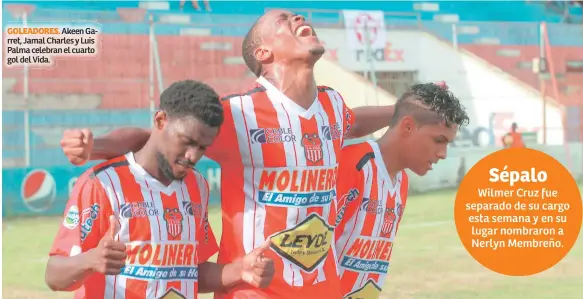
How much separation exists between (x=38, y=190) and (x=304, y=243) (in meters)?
10.8

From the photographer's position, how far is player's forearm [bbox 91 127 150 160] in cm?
298

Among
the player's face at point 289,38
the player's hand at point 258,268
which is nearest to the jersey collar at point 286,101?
the player's face at point 289,38

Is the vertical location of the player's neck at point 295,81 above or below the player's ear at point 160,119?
above

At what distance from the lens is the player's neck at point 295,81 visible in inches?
125

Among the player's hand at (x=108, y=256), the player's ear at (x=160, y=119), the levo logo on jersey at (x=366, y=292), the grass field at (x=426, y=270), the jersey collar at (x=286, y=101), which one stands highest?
the jersey collar at (x=286, y=101)

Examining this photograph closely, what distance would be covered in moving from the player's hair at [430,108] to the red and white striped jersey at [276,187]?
2.42ft

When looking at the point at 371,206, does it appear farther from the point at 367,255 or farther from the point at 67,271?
the point at 67,271

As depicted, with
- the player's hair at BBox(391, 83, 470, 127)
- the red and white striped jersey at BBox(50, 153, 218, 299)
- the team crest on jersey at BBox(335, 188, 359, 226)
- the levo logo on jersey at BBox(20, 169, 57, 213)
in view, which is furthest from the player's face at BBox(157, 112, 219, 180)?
the levo logo on jersey at BBox(20, 169, 57, 213)

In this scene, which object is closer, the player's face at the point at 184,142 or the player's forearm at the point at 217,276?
the player's face at the point at 184,142

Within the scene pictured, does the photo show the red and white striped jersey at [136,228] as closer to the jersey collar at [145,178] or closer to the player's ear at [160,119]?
the jersey collar at [145,178]

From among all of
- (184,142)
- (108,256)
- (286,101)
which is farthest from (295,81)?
(108,256)

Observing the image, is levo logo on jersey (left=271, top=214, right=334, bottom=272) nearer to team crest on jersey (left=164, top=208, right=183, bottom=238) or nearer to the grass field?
team crest on jersey (left=164, top=208, right=183, bottom=238)

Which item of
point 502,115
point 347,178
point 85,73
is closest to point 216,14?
point 85,73

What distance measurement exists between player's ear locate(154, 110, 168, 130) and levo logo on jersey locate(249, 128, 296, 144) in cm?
29
